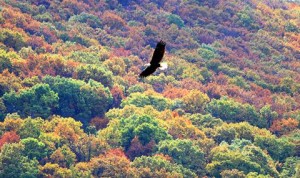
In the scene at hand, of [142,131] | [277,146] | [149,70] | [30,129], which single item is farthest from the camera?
[277,146]

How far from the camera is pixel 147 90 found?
114062 mm

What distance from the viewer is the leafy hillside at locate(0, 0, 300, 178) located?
8562 cm

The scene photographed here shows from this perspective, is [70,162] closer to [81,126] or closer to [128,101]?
[81,126]

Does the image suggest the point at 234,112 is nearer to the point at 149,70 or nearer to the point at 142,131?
the point at 142,131

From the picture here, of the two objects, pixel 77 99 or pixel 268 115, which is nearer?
pixel 77 99

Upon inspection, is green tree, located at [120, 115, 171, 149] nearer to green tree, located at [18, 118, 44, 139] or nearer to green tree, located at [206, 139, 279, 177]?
green tree, located at [206, 139, 279, 177]

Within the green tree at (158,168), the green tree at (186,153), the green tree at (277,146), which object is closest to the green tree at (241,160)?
the green tree at (186,153)

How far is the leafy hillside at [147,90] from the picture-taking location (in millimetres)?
85625

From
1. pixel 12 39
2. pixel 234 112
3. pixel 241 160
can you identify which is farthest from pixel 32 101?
pixel 234 112

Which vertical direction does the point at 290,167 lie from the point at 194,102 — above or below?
above

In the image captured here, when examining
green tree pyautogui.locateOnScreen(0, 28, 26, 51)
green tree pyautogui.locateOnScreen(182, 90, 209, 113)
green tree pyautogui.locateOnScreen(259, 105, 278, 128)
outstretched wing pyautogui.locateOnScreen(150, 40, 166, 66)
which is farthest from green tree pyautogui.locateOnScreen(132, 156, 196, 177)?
outstretched wing pyautogui.locateOnScreen(150, 40, 166, 66)

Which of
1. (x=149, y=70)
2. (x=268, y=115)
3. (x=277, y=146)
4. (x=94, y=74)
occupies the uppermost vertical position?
(x=149, y=70)

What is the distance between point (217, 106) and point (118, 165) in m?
31.8

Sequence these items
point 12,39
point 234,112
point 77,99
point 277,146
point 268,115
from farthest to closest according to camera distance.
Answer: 1. point 12,39
2. point 268,115
3. point 234,112
4. point 77,99
5. point 277,146
